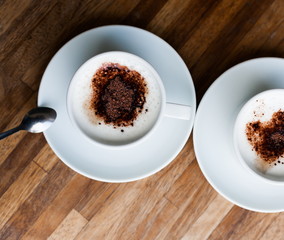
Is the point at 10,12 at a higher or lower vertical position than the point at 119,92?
higher

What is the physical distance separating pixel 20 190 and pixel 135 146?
1.58 ft

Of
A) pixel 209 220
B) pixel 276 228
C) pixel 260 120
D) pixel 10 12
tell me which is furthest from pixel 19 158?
pixel 276 228

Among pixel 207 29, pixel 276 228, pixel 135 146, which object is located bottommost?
pixel 276 228

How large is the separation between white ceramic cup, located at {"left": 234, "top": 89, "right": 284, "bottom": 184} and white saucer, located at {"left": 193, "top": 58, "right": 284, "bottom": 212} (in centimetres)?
4

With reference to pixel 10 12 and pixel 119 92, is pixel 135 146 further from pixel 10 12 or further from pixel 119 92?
pixel 10 12

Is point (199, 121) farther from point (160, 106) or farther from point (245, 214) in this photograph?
point (245, 214)

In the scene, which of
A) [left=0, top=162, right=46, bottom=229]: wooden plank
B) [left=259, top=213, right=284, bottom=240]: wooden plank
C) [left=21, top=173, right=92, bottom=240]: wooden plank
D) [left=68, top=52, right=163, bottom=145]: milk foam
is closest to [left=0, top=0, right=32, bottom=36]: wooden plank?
[left=68, top=52, right=163, bottom=145]: milk foam


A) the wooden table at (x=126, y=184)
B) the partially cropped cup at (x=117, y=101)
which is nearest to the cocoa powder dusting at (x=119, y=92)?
the partially cropped cup at (x=117, y=101)

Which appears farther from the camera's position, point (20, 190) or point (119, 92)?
point (20, 190)

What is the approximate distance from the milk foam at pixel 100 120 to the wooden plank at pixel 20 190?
339 millimetres

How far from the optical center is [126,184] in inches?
55.8

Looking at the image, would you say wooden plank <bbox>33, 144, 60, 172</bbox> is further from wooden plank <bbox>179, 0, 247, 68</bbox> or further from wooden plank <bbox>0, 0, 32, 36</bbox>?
wooden plank <bbox>179, 0, 247, 68</bbox>

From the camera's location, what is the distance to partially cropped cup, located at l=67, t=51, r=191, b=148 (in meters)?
1.19

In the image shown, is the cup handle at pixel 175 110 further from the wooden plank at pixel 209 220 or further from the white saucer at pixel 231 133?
the wooden plank at pixel 209 220
